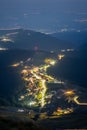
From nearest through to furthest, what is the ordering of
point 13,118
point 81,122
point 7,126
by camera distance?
point 7,126
point 13,118
point 81,122

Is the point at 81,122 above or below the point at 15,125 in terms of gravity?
below

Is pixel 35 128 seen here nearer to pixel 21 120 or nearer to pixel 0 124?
pixel 21 120

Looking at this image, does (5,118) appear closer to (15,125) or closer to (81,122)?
(15,125)

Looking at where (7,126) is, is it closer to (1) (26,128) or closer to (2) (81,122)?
(1) (26,128)

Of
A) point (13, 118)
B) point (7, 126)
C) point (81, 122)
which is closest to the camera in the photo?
point (7, 126)

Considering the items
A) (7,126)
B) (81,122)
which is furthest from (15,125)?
(81,122)

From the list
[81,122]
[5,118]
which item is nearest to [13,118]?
[5,118]

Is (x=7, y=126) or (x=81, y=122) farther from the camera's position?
(x=81, y=122)

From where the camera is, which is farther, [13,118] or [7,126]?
[13,118]
